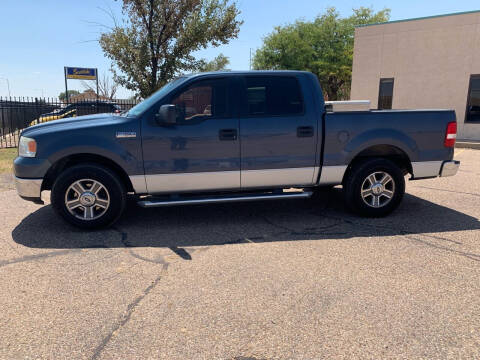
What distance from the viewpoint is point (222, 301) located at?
3.07 metres

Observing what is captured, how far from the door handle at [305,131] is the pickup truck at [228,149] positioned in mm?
19

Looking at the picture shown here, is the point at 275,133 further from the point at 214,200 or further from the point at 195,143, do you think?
the point at 214,200

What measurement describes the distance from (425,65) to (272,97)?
14369 millimetres

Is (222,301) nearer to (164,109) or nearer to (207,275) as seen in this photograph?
(207,275)

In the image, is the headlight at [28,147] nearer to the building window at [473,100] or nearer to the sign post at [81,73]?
the building window at [473,100]

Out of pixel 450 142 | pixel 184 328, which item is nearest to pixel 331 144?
pixel 450 142

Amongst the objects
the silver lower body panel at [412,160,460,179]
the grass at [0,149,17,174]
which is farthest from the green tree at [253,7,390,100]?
the silver lower body panel at [412,160,460,179]

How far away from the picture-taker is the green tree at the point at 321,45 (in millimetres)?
31188

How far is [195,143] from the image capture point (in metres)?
4.67

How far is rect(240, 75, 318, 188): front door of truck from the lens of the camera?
4.82 metres

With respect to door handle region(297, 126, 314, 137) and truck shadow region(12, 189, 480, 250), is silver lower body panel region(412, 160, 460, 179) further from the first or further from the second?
door handle region(297, 126, 314, 137)

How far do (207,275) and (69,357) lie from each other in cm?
141

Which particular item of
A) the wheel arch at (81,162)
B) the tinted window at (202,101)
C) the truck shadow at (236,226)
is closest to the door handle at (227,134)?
the tinted window at (202,101)

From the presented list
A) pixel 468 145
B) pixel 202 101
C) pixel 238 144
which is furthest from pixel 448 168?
pixel 468 145
